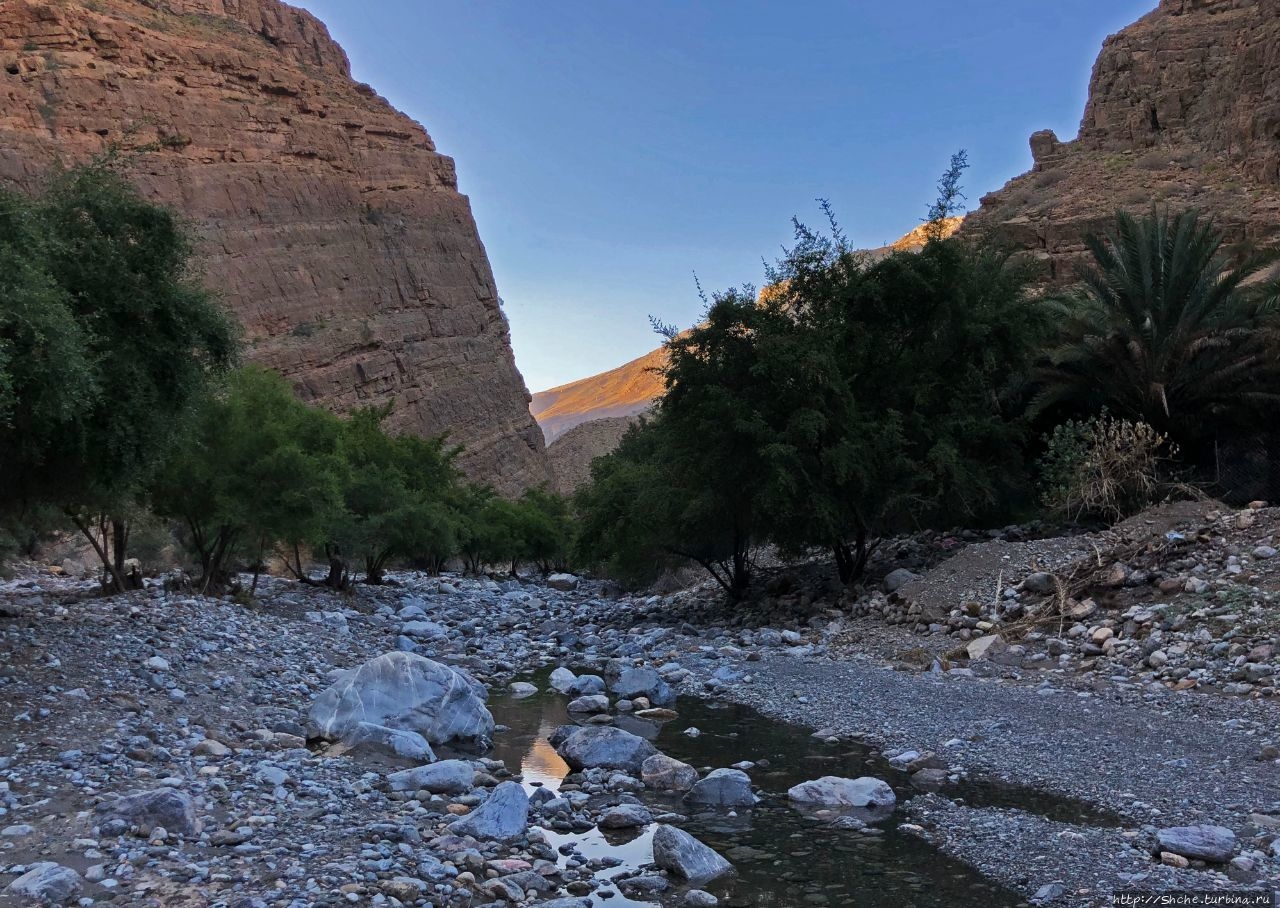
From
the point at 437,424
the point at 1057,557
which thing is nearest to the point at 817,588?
the point at 1057,557

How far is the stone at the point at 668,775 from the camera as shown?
914 centimetres

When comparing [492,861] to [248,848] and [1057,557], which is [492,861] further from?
[1057,557]

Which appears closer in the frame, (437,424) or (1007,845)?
(1007,845)

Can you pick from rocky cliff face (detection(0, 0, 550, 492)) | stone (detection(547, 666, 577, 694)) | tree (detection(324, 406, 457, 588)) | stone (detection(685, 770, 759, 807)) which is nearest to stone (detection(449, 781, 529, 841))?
stone (detection(685, 770, 759, 807))

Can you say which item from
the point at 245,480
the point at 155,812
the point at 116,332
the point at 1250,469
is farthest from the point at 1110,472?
the point at 245,480

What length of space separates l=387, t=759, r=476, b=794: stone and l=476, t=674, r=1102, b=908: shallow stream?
801 mm

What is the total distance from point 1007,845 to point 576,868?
3148 mm

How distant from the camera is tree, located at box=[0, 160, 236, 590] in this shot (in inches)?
416

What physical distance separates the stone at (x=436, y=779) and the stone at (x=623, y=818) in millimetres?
1479

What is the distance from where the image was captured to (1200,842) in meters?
6.35

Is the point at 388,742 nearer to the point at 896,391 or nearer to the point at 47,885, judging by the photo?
the point at 47,885

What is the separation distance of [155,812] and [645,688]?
26.7 ft

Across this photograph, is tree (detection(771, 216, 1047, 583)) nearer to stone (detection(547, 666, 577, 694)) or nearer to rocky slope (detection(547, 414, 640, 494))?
stone (detection(547, 666, 577, 694))

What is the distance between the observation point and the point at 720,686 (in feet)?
47.1
